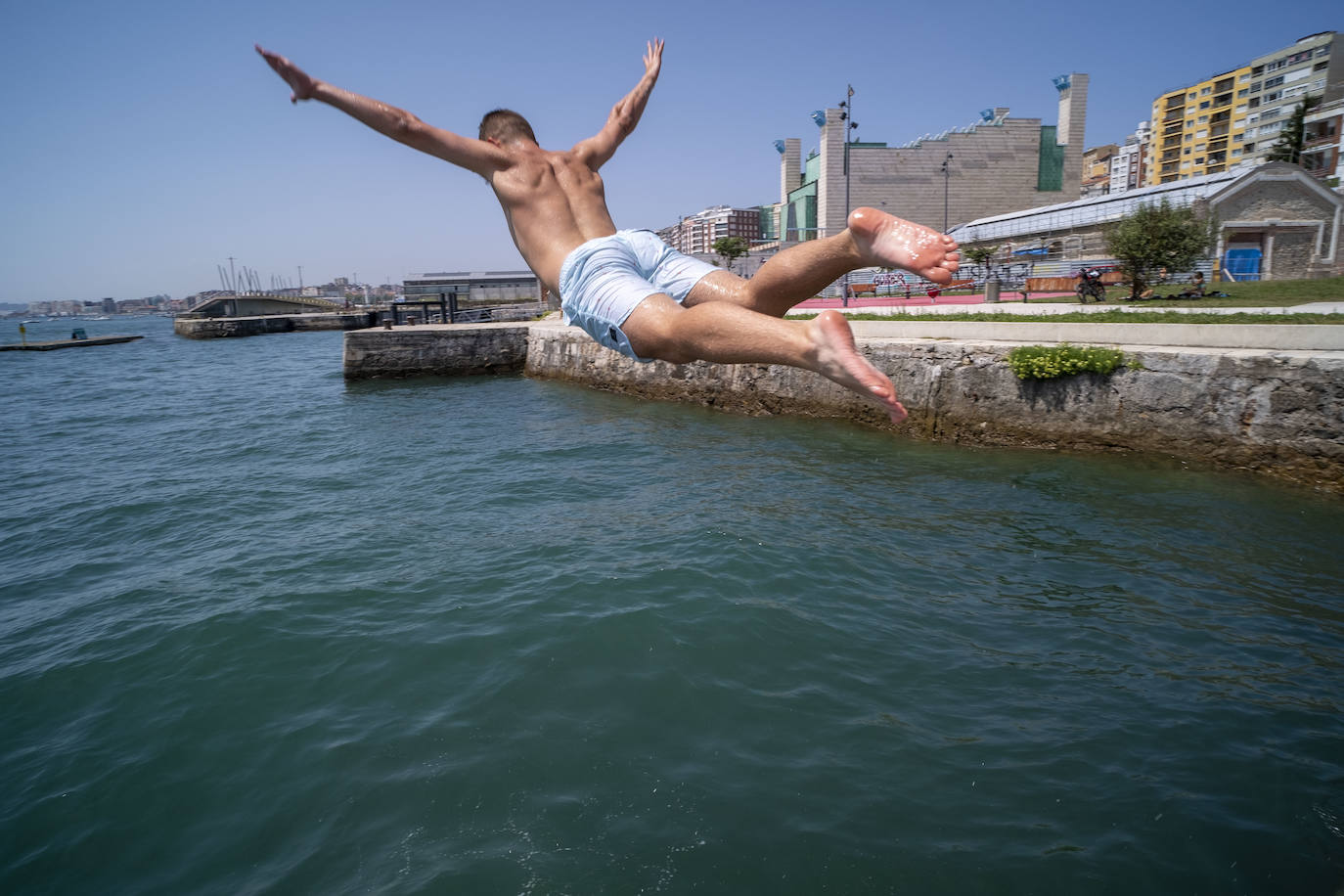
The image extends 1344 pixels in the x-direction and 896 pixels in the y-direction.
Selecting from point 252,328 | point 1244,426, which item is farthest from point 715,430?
point 252,328

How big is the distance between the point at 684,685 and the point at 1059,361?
9.66m

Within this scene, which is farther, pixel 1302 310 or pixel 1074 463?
pixel 1302 310

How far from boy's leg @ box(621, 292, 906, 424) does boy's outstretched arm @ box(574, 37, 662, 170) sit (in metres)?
1.69

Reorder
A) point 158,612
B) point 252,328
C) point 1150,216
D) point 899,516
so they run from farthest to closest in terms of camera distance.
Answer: point 252,328, point 1150,216, point 899,516, point 158,612

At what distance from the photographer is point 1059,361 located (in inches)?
464

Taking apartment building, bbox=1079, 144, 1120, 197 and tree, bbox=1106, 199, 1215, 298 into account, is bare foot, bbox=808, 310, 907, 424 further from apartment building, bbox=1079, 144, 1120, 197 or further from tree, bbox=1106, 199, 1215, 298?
apartment building, bbox=1079, 144, 1120, 197

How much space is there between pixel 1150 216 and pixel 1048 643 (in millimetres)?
18271

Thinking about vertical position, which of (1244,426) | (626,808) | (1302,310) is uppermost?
(1302,310)

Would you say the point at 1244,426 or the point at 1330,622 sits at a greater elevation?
the point at 1244,426

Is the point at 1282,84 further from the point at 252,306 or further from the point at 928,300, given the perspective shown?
the point at 252,306

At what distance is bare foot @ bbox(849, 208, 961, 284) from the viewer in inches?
114

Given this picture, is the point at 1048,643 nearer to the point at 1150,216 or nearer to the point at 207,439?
the point at 207,439

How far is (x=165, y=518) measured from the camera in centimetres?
977

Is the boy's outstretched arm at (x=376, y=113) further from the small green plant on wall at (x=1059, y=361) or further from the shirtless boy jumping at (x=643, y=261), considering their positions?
the small green plant on wall at (x=1059, y=361)
